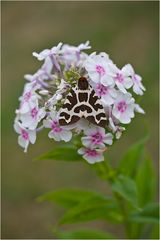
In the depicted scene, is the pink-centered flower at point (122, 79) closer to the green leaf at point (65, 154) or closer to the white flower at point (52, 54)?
the white flower at point (52, 54)

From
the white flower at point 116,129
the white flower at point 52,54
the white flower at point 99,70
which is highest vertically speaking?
the white flower at point 52,54

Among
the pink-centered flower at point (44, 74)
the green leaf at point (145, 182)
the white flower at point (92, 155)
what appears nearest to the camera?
the white flower at point (92, 155)

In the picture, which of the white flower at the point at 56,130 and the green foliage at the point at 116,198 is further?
the green foliage at the point at 116,198

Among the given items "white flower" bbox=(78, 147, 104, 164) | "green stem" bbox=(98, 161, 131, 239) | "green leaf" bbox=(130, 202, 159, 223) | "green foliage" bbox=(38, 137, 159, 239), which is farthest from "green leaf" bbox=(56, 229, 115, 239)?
"white flower" bbox=(78, 147, 104, 164)

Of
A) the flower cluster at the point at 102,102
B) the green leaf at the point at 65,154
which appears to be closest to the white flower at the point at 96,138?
the flower cluster at the point at 102,102

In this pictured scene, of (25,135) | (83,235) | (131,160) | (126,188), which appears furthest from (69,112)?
(83,235)

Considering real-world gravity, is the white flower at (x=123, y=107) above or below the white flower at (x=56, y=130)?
above
